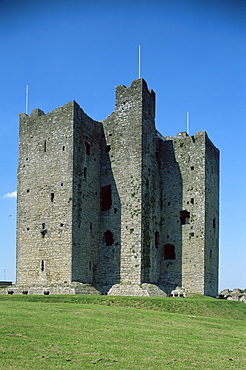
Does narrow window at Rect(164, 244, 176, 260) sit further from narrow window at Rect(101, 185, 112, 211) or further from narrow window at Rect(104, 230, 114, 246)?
narrow window at Rect(101, 185, 112, 211)

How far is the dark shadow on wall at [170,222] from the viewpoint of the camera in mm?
36344

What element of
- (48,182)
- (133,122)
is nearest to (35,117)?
(48,182)

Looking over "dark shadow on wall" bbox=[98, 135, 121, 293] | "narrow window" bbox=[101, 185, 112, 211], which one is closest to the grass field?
"dark shadow on wall" bbox=[98, 135, 121, 293]

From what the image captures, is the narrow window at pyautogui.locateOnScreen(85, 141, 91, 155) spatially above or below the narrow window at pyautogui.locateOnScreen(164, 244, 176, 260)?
above

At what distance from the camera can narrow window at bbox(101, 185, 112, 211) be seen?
1412 inches

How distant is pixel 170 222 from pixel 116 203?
559cm

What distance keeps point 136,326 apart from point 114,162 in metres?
20.2

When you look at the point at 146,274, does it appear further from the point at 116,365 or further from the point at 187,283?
the point at 116,365

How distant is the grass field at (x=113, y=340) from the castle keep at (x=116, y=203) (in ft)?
37.0

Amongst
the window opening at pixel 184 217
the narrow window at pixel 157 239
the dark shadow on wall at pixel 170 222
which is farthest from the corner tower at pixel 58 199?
the window opening at pixel 184 217

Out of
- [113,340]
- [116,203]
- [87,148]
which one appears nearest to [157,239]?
[116,203]

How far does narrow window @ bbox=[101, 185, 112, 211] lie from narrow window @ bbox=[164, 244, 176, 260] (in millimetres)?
6447

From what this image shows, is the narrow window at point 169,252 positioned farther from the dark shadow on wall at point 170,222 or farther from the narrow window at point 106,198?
the narrow window at point 106,198

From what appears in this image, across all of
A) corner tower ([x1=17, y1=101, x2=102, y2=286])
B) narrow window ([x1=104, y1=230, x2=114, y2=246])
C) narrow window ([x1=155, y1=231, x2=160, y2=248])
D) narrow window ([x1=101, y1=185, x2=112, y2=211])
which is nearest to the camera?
corner tower ([x1=17, y1=101, x2=102, y2=286])
